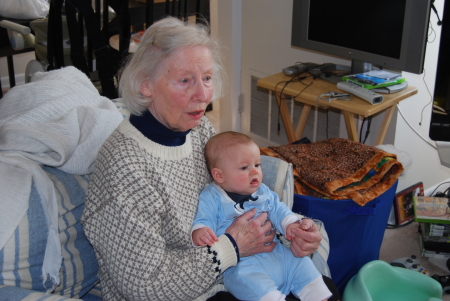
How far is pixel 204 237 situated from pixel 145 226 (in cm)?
20

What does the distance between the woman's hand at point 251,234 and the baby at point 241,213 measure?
3 centimetres

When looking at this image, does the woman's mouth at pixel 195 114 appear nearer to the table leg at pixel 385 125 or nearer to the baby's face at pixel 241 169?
the baby's face at pixel 241 169

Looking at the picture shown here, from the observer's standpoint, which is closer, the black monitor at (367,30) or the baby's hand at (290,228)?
the baby's hand at (290,228)

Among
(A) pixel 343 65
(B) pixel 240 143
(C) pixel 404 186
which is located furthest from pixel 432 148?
(B) pixel 240 143

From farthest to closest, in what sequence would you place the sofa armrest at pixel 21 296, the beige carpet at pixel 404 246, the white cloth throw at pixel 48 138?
the beige carpet at pixel 404 246 < the white cloth throw at pixel 48 138 < the sofa armrest at pixel 21 296

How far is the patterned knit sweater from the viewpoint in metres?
1.22

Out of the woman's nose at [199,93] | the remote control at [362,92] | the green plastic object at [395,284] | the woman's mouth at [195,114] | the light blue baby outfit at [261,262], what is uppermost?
the woman's nose at [199,93]

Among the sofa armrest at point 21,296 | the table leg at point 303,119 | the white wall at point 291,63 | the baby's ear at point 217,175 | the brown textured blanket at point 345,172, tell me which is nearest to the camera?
the sofa armrest at point 21,296

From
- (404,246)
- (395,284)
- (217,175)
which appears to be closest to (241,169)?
(217,175)

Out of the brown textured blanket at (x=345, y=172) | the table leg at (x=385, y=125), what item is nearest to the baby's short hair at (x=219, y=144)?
the brown textured blanket at (x=345, y=172)

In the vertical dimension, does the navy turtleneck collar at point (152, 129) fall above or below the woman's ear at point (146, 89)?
below

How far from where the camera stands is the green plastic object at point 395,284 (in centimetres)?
185

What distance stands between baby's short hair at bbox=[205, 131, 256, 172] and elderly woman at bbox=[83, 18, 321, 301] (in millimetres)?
61

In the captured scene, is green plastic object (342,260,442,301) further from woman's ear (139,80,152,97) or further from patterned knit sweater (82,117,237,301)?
woman's ear (139,80,152,97)
